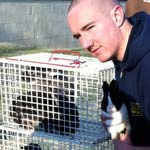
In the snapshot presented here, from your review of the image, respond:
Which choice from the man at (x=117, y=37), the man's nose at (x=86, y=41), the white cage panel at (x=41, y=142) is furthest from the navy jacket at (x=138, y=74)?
the white cage panel at (x=41, y=142)

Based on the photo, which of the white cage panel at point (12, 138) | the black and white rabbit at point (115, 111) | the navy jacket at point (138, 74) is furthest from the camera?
the white cage panel at point (12, 138)

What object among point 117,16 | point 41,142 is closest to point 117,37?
point 117,16

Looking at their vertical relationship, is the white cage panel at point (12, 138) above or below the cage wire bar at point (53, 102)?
below

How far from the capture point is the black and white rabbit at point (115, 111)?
7.51 ft

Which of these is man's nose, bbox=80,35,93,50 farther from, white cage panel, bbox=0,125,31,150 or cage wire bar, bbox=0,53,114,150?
white cage panel, bbox=0,125,31,150

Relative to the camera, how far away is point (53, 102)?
3.18 metres

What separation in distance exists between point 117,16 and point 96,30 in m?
→ 0.10

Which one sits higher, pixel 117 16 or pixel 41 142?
pixel 117 16

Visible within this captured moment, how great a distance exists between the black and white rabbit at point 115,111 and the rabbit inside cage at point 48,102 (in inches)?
31.1

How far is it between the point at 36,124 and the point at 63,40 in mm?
6957

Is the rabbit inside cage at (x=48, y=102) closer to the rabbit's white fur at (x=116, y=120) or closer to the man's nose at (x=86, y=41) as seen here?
the rabbit's white fur at (x=116, y=120)

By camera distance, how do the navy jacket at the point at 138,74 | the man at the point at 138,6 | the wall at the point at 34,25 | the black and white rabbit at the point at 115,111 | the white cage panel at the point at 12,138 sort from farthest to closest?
1. the wall at the point at 34,25
2. the man at the point at 138,6
3. the white cage panel at the point at 12,138
4. the black and white rabbit at the point at 115,111
5. the navy jacket at the point at 138,74

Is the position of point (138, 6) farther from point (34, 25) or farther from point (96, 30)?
point (34, 25)

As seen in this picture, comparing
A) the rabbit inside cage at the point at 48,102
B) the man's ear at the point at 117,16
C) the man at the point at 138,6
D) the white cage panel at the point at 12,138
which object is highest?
the man's ear at the point at 117,16
